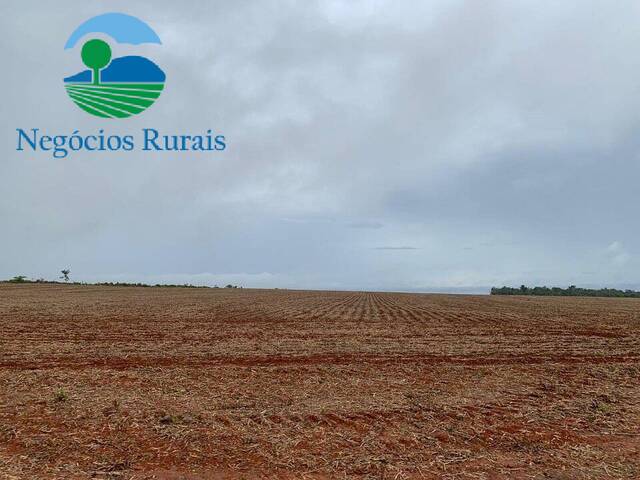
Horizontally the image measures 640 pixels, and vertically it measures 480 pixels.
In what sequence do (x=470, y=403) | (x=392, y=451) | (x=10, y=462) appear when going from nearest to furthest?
1. (x=10, y=462)
2. (x=392, y=451)
3. (x=470, y=403)

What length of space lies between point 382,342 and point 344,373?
6.57 metres

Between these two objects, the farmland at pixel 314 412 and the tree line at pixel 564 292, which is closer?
the farmland at pixel 314 412

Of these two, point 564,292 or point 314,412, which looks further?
point 564,292

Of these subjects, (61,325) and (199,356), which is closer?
(199,356)

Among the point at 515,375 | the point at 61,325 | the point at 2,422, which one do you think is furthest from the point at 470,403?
the point at 61,325

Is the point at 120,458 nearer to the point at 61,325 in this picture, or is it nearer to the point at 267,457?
the point at 267,457

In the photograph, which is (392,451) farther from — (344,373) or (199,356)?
(199,356)

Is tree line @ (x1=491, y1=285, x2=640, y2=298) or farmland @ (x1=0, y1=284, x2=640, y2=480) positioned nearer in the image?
farmland @ (x1=0, y1=284, x2=640, y2=480)

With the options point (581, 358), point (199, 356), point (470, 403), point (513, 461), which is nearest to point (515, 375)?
point (470, 403)

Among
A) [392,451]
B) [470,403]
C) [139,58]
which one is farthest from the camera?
[139,58]

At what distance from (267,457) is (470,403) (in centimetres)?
477

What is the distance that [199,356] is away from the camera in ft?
45.9

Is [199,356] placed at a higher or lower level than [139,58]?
lower

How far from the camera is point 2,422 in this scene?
746cm
